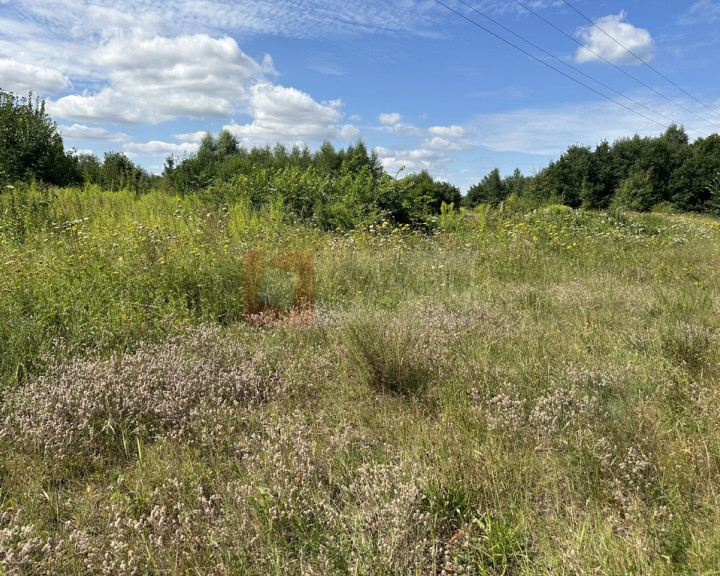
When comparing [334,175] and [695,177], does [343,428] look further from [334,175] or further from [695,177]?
[695,177]

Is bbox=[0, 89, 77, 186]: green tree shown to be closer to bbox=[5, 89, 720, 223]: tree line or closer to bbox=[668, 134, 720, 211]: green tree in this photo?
bbox=[5, 89, 720, 223]: tree line

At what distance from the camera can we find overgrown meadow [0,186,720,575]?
165 centimetres

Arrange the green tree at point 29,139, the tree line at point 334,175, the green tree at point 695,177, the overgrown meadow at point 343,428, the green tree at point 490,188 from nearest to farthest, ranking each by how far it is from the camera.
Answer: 1. the overgrown meadow at point 343,428
2. the tree line at point 334,175
3. the green tree at point 29,139
4. the green tree at point 695,177
5. the green tree at point 490,188

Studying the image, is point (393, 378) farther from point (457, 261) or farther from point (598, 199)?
point (598, 199)

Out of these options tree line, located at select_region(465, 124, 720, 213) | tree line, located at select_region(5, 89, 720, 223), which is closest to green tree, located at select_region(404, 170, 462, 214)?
tree line, located at select_region(5, 89, 720, 223)

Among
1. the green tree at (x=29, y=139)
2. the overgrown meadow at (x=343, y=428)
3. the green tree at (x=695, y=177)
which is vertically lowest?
the overgrown meadow at (x=343, y=428)

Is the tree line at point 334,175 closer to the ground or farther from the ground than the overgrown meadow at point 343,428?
farther from the ground

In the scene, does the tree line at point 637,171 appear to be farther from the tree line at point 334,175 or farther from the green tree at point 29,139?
the green tree at point 29,139

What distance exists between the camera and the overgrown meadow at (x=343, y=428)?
165 centimetres

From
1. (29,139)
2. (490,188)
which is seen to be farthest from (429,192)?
(490,188)

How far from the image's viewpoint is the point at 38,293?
3852 millimetres

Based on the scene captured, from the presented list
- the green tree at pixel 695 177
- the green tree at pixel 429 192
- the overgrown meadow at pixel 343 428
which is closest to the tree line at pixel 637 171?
the green tree at pixel 695 177

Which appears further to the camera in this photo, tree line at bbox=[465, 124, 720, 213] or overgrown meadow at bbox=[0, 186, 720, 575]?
tree line at bbox=[465, 124, 720, 213]

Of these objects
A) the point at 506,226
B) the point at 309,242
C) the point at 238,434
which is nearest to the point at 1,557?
the point at 238,434
